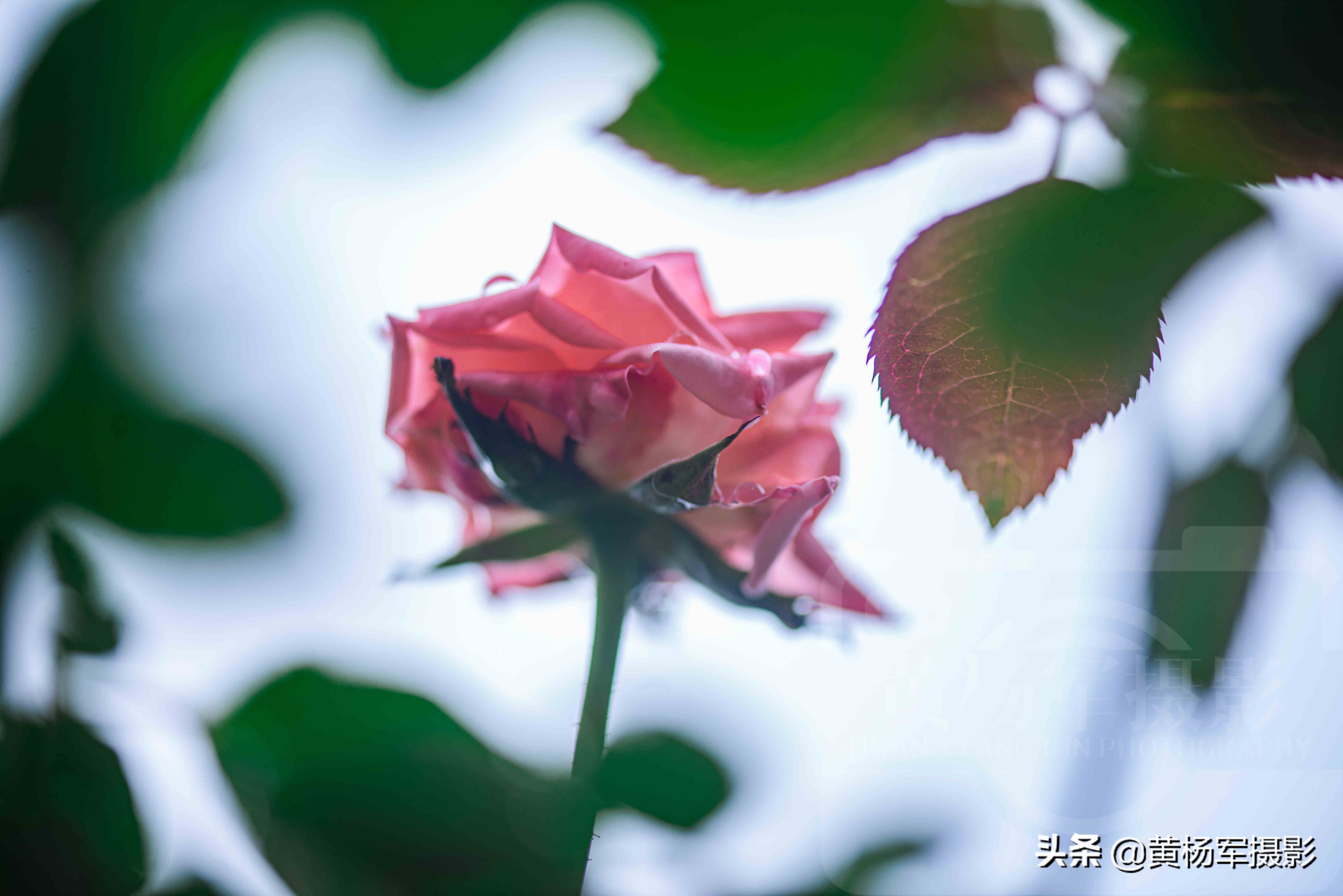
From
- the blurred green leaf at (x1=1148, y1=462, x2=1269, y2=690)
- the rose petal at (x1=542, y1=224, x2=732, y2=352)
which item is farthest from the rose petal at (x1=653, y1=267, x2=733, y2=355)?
the blurred green leaf at (x1=1148, y1=462, x2=1269, y2=690)

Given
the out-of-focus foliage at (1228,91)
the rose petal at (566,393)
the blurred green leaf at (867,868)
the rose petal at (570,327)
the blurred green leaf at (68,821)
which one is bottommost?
the blurred green leaf at (867,868)

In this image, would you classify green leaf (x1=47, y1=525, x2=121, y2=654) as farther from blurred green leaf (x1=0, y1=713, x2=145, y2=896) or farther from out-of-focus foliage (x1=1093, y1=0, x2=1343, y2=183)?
out-of-focus foliage (x1=1093, y1=0, x2=1343, y2=183)

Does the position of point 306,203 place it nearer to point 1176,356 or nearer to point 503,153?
point 503,153

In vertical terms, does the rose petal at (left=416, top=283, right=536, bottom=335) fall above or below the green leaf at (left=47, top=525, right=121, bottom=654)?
above

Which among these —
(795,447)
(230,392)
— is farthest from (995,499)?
(230,392)

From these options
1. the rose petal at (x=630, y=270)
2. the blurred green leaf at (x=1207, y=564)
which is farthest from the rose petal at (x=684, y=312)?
the blurred green leaf at (x=1207, y=564)

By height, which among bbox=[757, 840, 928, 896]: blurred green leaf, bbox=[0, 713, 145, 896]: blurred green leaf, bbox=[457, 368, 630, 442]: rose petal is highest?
bbox=[457, 368, 630, 442]: rose petal

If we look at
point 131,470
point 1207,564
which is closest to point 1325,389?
point 1207,564

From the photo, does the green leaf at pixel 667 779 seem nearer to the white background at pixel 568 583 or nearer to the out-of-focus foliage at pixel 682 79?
the white background at pixel 568 583
